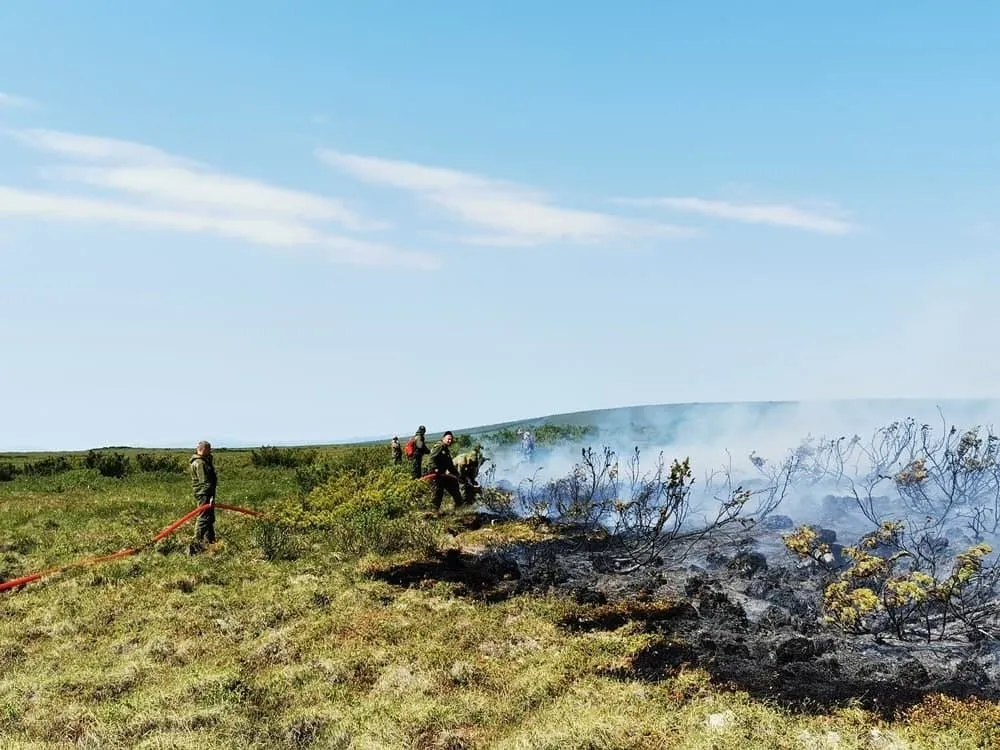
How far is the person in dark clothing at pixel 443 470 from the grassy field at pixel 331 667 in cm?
255

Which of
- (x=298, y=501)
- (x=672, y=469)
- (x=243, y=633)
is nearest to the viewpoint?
(x=243, y=633)

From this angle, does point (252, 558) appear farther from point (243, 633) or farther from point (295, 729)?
point (295, 729)

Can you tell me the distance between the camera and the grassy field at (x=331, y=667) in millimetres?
6957

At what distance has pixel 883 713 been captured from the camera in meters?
7.14

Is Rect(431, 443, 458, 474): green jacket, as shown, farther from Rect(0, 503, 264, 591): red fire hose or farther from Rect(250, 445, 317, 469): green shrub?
Rect(250, 445, 317, 469): green shrub

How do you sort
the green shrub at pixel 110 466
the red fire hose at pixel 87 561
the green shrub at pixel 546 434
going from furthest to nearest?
the green shrub at pixel 546 434, the green shrub at pixel 110 466, the red fire hose at pixel 87 561

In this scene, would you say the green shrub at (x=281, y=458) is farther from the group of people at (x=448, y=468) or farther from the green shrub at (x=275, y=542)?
the green shrub at (x=275, y=542)

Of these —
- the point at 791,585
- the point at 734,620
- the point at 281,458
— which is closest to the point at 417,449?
the point at 281,458

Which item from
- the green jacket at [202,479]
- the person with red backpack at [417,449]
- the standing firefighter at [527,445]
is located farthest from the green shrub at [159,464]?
the green jacket at [202,479]

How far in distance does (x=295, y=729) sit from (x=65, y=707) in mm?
2424

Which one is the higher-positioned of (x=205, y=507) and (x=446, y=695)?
(x=205, y=507)

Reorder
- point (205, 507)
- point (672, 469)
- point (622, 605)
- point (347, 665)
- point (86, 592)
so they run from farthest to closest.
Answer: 1. point (205, 507)
2. point (672, 469)
3. point (86, 592)
4. point (622, 605)
5. point (347, 665)

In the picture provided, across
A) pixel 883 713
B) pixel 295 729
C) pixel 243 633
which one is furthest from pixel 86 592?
pixel 883 713

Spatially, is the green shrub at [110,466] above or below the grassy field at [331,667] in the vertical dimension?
above
